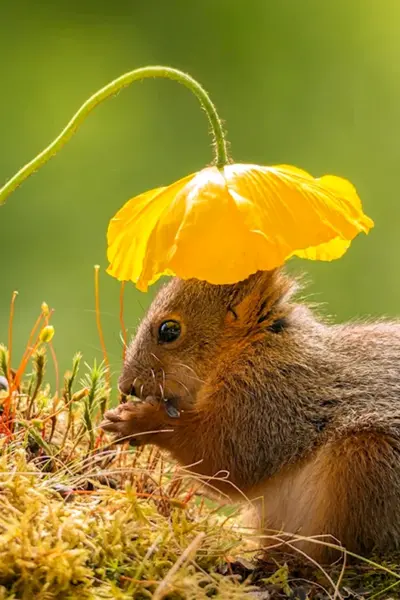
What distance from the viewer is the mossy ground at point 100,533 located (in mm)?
1576

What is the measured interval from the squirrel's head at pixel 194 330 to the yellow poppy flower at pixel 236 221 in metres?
0.39

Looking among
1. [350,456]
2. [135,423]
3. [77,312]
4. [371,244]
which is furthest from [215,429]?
[371,244]

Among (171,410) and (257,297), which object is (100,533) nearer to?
(171,410)

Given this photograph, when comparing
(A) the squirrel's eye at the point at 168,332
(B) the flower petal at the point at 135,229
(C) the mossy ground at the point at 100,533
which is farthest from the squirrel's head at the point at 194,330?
(B) the flower petal at the point at 135,229

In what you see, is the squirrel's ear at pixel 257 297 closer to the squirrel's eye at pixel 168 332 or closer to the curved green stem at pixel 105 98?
the squirrel's eye at pixel 168 332

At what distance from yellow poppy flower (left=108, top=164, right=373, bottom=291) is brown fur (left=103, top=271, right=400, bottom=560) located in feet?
1.36

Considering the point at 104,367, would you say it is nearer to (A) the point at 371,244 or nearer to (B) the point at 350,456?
(B) the point at 350,456

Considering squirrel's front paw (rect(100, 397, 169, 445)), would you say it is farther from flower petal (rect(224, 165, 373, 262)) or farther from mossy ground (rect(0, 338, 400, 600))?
flower petal (rect(224, 165, 373, 262))

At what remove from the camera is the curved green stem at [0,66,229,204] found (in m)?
1.87

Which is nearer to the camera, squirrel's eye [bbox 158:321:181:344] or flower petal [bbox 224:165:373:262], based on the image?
flower petal [bbox 224:165:373:262]

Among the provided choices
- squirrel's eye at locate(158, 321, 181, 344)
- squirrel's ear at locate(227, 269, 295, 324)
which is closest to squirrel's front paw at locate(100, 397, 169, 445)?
squirrel's eye at locate(158, 321, 181, 344)

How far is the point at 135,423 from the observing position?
232 cm

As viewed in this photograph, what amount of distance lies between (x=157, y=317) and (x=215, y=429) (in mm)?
332

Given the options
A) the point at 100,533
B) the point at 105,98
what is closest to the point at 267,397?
the point at 100,533
